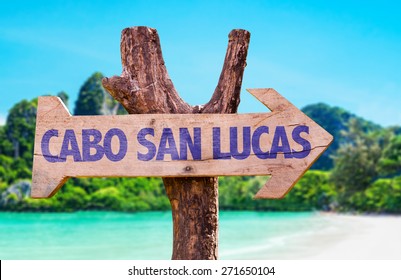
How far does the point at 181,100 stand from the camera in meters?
2.75

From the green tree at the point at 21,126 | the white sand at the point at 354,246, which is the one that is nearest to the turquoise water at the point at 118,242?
the white sand at the point at 354,246

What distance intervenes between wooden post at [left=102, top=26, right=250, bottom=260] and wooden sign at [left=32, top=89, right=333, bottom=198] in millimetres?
148

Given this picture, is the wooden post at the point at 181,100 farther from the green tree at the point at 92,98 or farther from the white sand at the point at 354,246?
the green tree at the point at 92,98

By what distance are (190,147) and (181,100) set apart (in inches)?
12.7

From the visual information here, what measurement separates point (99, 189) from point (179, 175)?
37.9 metres

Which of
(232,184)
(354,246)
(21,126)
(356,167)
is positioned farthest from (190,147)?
(21,126)

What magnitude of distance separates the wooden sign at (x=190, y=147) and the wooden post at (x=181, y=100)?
0.15m

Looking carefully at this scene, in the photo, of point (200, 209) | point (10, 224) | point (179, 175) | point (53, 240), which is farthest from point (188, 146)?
point (10, 224)

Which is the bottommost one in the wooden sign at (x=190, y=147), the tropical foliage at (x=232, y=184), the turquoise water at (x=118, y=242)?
the turquoise water at (x=118, y=242)

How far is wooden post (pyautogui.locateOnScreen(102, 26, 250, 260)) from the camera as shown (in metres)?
2.60

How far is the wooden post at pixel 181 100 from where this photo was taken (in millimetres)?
2598

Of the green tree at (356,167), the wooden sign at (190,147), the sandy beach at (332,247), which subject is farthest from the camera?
the green tree at (356,167)

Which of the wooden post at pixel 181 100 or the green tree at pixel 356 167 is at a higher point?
the green tree at pixel 356 167

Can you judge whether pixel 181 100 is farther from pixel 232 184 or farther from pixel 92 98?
pixel 92 98
